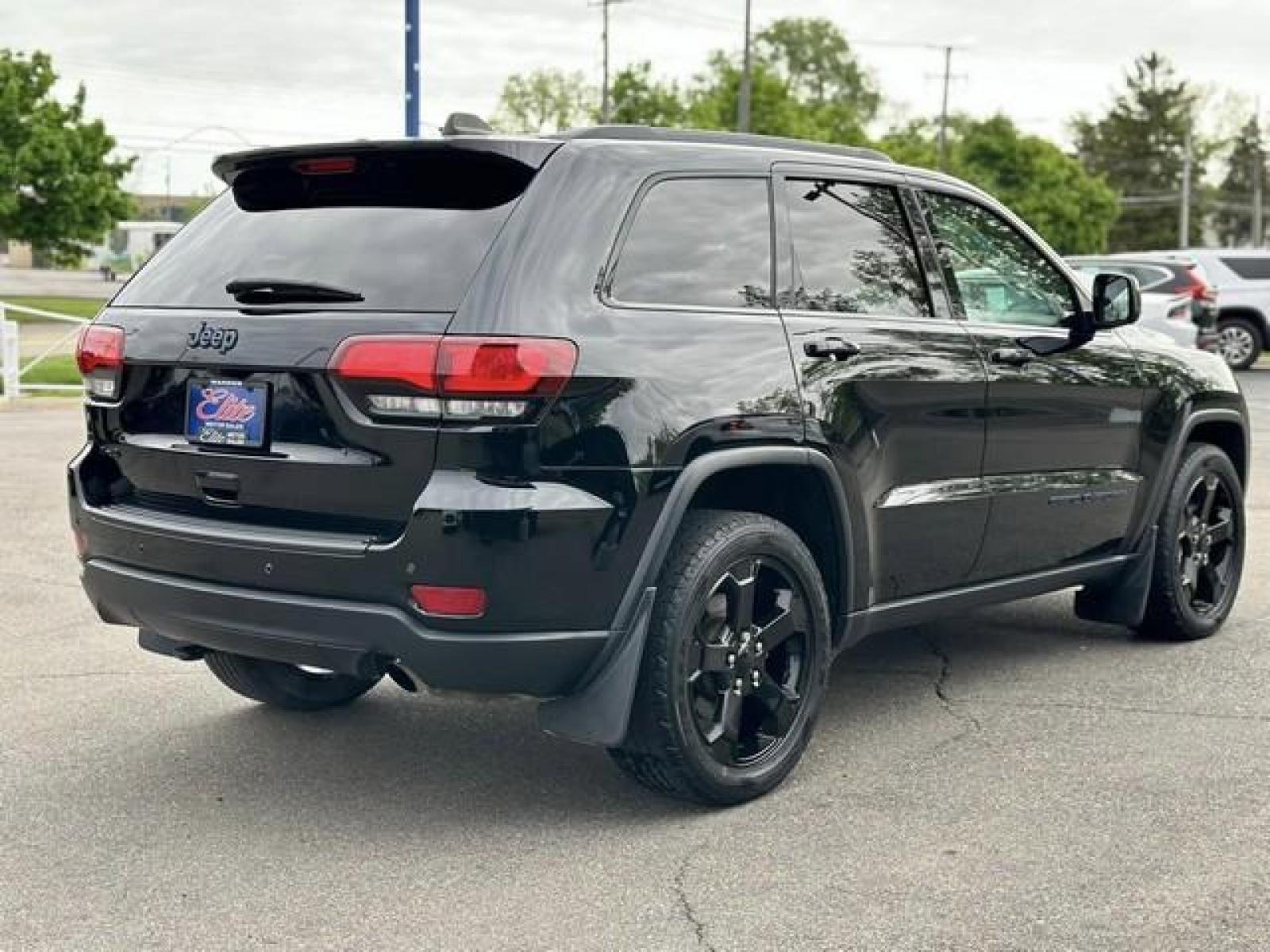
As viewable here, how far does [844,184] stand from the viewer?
16.3ft

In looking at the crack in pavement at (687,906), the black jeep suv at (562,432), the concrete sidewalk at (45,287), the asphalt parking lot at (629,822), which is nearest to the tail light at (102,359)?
the black jeep suv at (562,432)

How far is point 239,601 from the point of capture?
4.02 meters

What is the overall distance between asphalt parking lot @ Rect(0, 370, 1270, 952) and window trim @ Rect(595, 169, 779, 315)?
1326 mm

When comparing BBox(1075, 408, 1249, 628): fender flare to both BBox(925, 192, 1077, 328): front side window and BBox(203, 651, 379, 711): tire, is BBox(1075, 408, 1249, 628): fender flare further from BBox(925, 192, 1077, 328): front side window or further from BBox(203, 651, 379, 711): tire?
BBox(203, 651, 379, 711): tire

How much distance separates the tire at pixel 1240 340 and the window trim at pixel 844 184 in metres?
20.1

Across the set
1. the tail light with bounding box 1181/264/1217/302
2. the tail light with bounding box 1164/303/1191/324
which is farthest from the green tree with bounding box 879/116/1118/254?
the tail light with bounding box 1164/303/1191/324

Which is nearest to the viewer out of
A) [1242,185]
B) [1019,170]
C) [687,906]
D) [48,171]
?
[687,906]

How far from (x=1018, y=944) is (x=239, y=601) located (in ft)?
6.44

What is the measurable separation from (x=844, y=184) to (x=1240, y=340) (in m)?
20.8

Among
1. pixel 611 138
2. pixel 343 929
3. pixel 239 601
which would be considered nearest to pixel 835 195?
pixel 611 138

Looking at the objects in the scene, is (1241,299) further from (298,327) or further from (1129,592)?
(298,327)

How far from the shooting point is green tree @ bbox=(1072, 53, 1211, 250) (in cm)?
10931

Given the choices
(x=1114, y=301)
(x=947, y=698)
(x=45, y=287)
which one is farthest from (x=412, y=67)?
(x=45, y=287)

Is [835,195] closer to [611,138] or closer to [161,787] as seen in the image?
[611,138]
